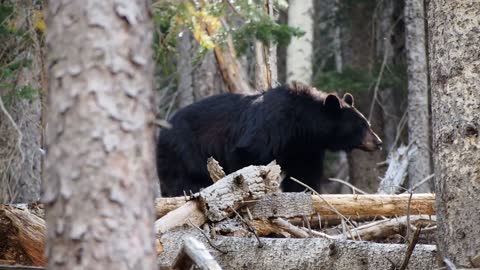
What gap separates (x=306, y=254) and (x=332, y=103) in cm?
627

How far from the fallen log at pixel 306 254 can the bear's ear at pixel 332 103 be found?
5.66 meters

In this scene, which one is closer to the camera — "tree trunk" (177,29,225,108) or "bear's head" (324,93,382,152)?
"bear's head" (324,93,382,152)

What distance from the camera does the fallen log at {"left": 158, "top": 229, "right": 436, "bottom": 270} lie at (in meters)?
6.29

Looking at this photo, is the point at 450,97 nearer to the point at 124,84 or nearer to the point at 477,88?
the point at 477,88

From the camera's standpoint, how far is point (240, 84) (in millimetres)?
13812

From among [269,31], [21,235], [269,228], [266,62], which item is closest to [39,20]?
[269,31]

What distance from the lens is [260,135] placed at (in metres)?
11.8

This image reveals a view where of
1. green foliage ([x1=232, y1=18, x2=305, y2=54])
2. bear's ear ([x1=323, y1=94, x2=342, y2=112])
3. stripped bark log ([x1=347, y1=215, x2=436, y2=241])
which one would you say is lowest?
stripped bark log ([x1=347, y1=215, x2=436, y2=241])

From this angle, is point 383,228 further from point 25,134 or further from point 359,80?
point 359,80

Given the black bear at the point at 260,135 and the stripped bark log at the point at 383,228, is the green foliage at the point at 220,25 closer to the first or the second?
the black bear at the point at 260,135

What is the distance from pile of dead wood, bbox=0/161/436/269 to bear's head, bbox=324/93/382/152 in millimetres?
3303

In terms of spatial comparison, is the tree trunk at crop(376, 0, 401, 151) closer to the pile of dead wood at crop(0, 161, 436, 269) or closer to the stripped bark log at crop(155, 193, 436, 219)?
the pile of dead wood at crop(0, 161, 436, 269)

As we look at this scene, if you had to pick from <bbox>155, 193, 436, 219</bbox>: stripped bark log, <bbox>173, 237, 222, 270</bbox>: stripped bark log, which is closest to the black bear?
<bbox>155, 193, 436, 219</bbox>: stripped bark log

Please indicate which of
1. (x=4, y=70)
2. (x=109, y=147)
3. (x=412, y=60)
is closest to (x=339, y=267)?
(x=109, y=147)
